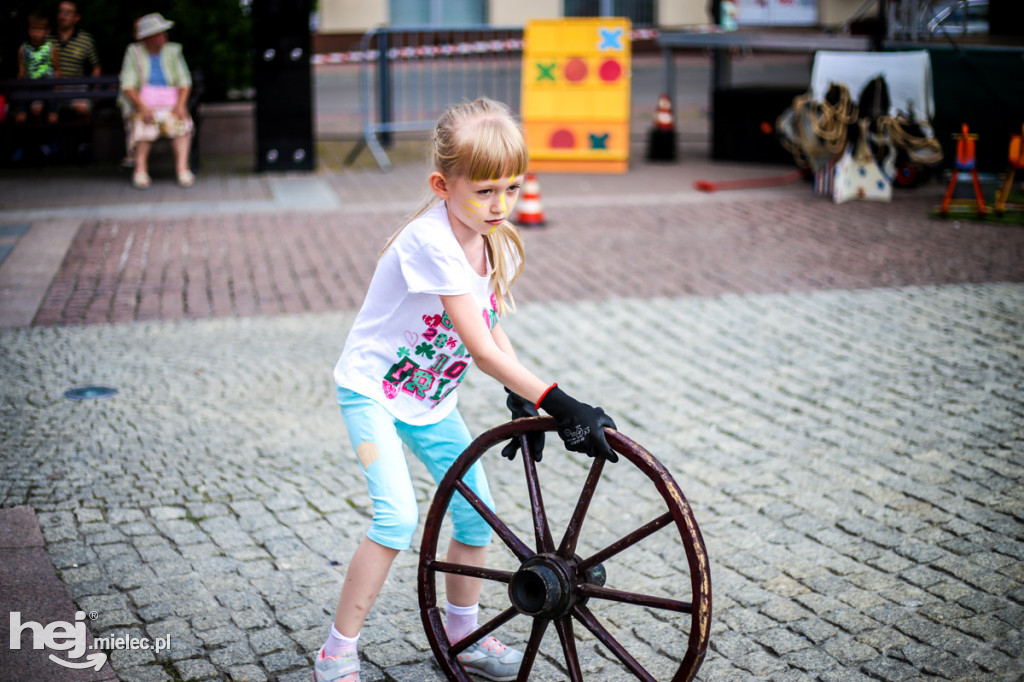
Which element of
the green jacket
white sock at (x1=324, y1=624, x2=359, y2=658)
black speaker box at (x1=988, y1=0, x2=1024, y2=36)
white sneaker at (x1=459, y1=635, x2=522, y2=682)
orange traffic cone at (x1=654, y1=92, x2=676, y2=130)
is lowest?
white sneaker at (x1=459, y1=635, x2=522, y2=682)

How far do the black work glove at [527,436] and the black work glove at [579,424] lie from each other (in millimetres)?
148

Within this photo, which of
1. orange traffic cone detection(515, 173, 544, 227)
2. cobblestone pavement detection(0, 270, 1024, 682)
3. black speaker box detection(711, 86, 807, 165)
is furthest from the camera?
black speaker box detection(711, 86, 807, 165)

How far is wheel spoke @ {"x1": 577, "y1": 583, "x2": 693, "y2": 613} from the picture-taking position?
2.53m

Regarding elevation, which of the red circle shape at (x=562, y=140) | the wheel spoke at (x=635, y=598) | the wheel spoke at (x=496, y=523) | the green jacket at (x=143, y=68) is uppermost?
the green jacket at (x=143, y=68)

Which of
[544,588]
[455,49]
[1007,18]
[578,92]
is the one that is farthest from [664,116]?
[544,588]

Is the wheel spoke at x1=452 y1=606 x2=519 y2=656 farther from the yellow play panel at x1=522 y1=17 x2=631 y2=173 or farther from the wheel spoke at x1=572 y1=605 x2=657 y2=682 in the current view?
the yellow play panel at x1=522 y1=17 x2=631 y2=173

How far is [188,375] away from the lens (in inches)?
222

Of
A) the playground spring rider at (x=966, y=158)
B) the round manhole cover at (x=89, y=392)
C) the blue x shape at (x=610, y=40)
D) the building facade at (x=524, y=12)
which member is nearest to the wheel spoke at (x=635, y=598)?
the round manhole cover at (x=89, y=392)

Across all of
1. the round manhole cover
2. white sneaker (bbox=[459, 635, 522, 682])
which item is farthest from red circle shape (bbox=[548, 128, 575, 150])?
white sneaker (bbox=[459, 635, 522, 682])

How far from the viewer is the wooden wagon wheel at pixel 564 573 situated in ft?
8.14

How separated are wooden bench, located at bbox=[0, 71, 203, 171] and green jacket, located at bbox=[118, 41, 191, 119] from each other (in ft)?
2.73

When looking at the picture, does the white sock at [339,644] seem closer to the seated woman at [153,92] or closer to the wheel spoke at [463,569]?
the wheel spoke at [463,569]

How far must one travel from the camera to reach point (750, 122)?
12.3 m

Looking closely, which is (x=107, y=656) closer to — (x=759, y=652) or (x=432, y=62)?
(x=759, y=652)
